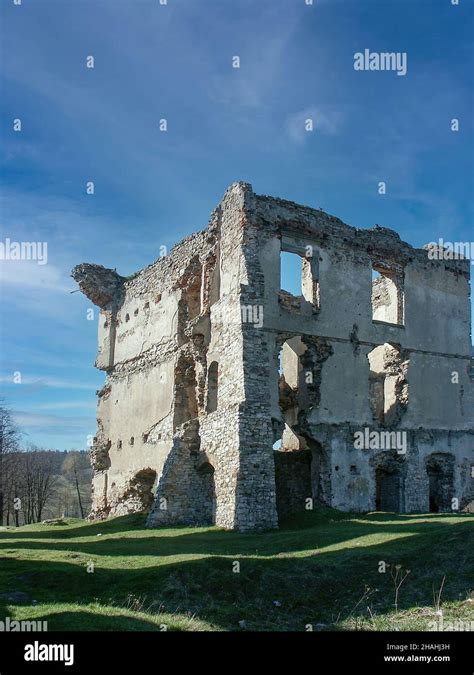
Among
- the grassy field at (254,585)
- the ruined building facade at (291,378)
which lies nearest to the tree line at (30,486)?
the ruined building facade at (291,378)

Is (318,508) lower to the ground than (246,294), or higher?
lower

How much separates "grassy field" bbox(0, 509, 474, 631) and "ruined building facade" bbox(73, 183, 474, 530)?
5.87 m

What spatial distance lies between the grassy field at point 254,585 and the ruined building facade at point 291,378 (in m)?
5.87

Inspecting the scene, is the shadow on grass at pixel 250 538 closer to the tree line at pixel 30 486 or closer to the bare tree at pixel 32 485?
the tree line at pixel 30 486

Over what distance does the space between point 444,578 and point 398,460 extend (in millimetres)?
13191

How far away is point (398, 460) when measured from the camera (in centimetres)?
2430

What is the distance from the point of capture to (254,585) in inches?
456

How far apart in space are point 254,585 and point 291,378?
14936 mm

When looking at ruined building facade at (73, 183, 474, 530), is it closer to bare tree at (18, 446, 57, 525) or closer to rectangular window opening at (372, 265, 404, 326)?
rectangular window opening at (372, 265, 404, 326)

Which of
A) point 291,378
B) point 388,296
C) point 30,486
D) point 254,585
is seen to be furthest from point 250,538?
point 30,486

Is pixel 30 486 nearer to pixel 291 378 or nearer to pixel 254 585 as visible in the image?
pixel 291 378

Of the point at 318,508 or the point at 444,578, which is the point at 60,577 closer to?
the point at 444,578

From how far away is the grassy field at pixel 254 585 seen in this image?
9.73 meters
